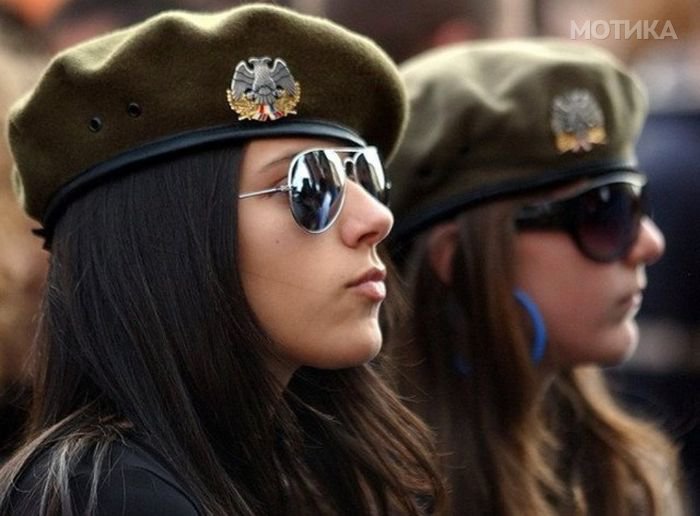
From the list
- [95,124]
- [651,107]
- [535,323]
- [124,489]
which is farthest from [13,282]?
[651,107]

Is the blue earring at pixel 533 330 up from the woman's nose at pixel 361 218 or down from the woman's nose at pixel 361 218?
down

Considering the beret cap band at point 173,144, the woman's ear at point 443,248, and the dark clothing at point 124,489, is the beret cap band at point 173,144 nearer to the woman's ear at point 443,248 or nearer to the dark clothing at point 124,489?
the dark clothing at point 124,489

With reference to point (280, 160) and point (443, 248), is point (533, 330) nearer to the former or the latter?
→ point (443, 248)

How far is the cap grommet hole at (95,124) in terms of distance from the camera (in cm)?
238

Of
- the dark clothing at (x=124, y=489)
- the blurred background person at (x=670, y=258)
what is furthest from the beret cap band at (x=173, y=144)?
the blurred background person at (x=670, y=258)

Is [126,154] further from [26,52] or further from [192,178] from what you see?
[26,52]

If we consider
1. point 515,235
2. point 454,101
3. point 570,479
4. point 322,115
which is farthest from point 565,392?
point 322,115

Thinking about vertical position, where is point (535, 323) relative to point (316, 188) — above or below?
below

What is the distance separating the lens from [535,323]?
322 centimetres

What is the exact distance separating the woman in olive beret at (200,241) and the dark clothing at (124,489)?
0.4 inches

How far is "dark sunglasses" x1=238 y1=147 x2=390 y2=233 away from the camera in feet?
7.64

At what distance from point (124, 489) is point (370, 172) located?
694 mm

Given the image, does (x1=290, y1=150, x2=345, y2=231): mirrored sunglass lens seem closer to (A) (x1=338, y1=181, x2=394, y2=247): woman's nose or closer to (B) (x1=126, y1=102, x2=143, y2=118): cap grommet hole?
(A) (x1=338, y1=181, x2=394, y2=247): woman's nose

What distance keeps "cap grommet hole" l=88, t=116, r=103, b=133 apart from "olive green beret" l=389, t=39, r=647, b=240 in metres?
0.99
